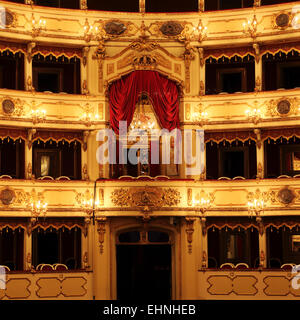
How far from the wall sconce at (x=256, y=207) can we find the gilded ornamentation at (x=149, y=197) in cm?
343

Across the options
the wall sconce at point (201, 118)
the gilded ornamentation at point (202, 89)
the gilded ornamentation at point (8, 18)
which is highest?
the gilded ornamentation at point (8, 18)

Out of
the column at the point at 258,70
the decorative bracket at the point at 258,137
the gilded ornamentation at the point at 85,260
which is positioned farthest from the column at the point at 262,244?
the gilded ornamentation at the point at 85,260

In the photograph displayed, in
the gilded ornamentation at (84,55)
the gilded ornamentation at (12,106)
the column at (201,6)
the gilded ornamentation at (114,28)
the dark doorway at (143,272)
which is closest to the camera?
the gilded ornamentation at (12,106)

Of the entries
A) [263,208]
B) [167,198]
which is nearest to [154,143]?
[167,198]

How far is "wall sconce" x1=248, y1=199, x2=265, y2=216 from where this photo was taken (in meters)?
47.4

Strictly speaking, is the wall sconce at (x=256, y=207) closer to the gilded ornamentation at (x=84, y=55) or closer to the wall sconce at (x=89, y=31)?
the gilded ornamentation at (x=84, y=55)

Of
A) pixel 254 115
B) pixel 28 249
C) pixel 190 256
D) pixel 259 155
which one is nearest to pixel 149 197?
pixel 190 256

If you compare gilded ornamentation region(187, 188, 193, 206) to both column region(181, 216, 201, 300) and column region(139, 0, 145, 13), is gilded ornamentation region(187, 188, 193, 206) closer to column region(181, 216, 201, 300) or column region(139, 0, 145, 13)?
column region(181, 216, 201, 300)

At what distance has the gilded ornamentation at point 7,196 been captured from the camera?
46688 millimetres

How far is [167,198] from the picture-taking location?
47.7 meters

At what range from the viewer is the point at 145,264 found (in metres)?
48.5

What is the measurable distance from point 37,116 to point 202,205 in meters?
8.80

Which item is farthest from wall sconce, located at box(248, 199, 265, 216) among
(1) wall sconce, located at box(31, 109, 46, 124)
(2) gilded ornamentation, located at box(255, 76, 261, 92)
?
(1) wall sconce, located at box(31, 109, 46, 124)
